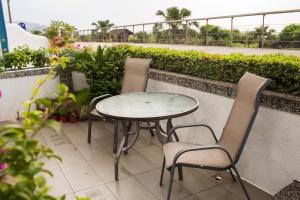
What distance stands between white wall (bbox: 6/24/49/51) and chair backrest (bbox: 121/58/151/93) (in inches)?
252

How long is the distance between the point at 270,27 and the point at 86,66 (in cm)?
516

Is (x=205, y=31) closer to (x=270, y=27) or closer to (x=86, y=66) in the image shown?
(x=270, y=27)

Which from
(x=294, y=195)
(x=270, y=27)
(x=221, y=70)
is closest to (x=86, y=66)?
(x=221, y=70)

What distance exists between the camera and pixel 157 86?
4223 millimetres

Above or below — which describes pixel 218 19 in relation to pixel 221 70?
above

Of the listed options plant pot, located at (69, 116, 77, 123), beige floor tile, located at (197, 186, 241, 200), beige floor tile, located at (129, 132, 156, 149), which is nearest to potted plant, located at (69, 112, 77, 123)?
plant pot, located at (69, 116, 77, 123)

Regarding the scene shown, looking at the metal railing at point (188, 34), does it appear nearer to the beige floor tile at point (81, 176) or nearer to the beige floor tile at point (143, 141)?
the beige floor tile at point (143, 141)

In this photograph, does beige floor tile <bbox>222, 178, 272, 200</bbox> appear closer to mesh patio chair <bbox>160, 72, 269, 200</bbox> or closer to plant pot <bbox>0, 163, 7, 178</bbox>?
mesh patio chair <bbox>160, 72, 269, 200</bbox>

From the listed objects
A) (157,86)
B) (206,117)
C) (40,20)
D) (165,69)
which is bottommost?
(206,117)

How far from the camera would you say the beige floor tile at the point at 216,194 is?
2.56m

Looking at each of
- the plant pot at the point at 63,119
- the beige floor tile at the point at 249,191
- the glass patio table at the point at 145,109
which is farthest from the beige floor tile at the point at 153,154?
the plant pot at the point at 63,119

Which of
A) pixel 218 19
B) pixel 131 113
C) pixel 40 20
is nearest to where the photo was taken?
pixel 131 113

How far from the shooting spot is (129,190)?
2.71m

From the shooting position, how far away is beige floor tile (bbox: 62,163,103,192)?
2826 mm
